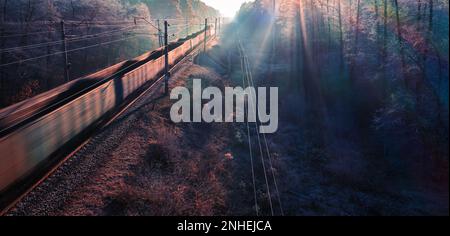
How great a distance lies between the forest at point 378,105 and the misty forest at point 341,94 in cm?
7

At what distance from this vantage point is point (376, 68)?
76.2 ft

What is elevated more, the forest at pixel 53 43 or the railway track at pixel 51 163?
the forest at pixel 53 43

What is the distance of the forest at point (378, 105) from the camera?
1448cm

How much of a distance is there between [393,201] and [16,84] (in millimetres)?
29245

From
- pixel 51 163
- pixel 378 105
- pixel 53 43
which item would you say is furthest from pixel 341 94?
pixel 53 43

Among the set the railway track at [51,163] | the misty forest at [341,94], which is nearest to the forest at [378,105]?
the misty forest at [341,94]

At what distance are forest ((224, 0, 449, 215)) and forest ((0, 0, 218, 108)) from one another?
1405cm

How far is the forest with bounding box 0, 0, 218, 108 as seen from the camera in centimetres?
2664

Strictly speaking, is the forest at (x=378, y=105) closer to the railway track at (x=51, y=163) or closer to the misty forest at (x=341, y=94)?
the misty forest at (x=341, y=94)

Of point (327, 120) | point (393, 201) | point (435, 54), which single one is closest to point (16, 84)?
point (327, 120)

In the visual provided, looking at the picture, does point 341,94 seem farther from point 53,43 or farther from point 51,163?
point 53,43

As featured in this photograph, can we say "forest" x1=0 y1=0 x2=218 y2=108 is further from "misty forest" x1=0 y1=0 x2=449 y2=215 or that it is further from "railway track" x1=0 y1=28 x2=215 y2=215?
"railway track" x1=0 y1=28 x2=215 y2=215

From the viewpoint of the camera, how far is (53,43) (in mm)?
21922

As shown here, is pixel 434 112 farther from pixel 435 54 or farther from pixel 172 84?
pixel 172 84
